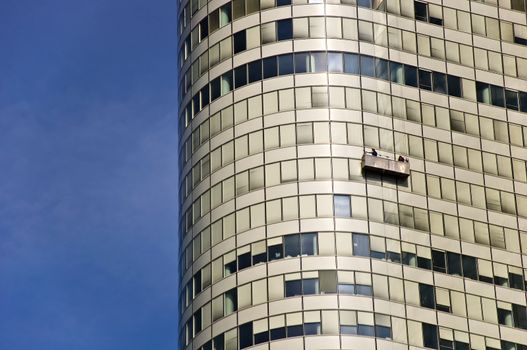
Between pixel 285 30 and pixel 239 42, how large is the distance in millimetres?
4655

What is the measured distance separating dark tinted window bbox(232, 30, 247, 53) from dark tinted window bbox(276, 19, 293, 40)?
3.37 meters

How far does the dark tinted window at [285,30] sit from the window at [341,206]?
15957mm

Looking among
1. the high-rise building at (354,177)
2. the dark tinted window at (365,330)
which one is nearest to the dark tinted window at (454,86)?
the high-rise building at (354,177)

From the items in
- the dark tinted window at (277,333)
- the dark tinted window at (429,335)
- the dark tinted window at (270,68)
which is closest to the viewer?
the dark tinted window at (277,333)

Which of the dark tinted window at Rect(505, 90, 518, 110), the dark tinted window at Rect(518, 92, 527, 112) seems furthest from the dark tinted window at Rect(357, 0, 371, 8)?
the dark tinted window at Rect(518, 92, 527, 112)

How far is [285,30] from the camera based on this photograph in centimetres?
15050

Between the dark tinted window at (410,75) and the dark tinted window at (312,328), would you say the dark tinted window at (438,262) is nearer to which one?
the dark tinted window at (312,328)

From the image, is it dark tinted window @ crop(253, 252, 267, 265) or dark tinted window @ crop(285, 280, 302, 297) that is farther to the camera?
dark tinted window @ crop(253, 252, 267, 265)

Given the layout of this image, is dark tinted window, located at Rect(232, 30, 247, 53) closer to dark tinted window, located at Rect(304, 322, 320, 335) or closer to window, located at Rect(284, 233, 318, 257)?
window, located at Rect(284, 233, 318, 257)

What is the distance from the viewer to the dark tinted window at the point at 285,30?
15038 centimetres

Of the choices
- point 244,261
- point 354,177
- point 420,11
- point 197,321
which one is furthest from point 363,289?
point 420,11

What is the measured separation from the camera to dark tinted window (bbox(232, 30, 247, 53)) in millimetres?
152000

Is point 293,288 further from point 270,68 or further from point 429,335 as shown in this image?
point 270,68

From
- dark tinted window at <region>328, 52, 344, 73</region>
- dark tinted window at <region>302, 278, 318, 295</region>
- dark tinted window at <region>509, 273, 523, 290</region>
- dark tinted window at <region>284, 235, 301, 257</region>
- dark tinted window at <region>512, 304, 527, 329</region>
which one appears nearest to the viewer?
dark tinted window at <region>302, 278, 318, 295</region>
